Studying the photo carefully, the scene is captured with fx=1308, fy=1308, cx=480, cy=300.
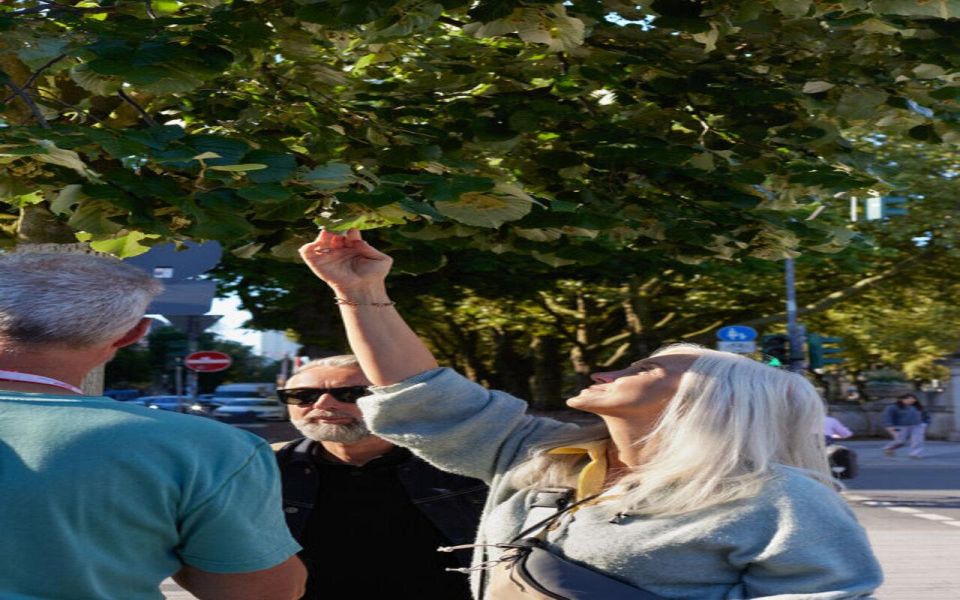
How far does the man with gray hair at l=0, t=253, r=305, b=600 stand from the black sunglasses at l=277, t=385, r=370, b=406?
1494 millimetres

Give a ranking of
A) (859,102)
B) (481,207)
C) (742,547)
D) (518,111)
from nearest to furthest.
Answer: (742,547) < (481,207) < (859,102) < (518,111)

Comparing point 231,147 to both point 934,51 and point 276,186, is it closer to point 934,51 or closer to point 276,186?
point 276,186

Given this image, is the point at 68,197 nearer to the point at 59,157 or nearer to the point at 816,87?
the point at 59,157

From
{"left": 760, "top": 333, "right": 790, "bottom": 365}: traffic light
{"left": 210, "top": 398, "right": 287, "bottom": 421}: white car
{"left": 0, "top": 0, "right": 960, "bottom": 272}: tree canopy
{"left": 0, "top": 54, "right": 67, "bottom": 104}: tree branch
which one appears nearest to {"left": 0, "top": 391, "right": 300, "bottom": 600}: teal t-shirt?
{"left": 0, "top": 0, "right": 960, "bottom": 272}: tree canopy

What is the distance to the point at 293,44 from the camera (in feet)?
14.9

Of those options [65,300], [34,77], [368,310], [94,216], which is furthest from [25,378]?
[34,77]

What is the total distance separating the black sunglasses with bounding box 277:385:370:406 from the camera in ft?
11.7

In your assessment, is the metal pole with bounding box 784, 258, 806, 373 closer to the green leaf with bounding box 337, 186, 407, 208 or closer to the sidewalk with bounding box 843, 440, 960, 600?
the sidewalk with bounding box 843, 440, 960, 600

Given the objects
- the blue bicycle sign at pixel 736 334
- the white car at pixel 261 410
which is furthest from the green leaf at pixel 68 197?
the white car at pixel 261 410

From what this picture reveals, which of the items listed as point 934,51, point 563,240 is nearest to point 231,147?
point 563,240

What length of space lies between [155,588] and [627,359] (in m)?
22.7

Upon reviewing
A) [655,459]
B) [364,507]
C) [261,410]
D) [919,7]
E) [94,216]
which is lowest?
[261,410]

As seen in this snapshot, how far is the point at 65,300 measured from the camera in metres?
2.01

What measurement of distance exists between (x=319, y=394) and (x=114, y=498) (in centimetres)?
172
